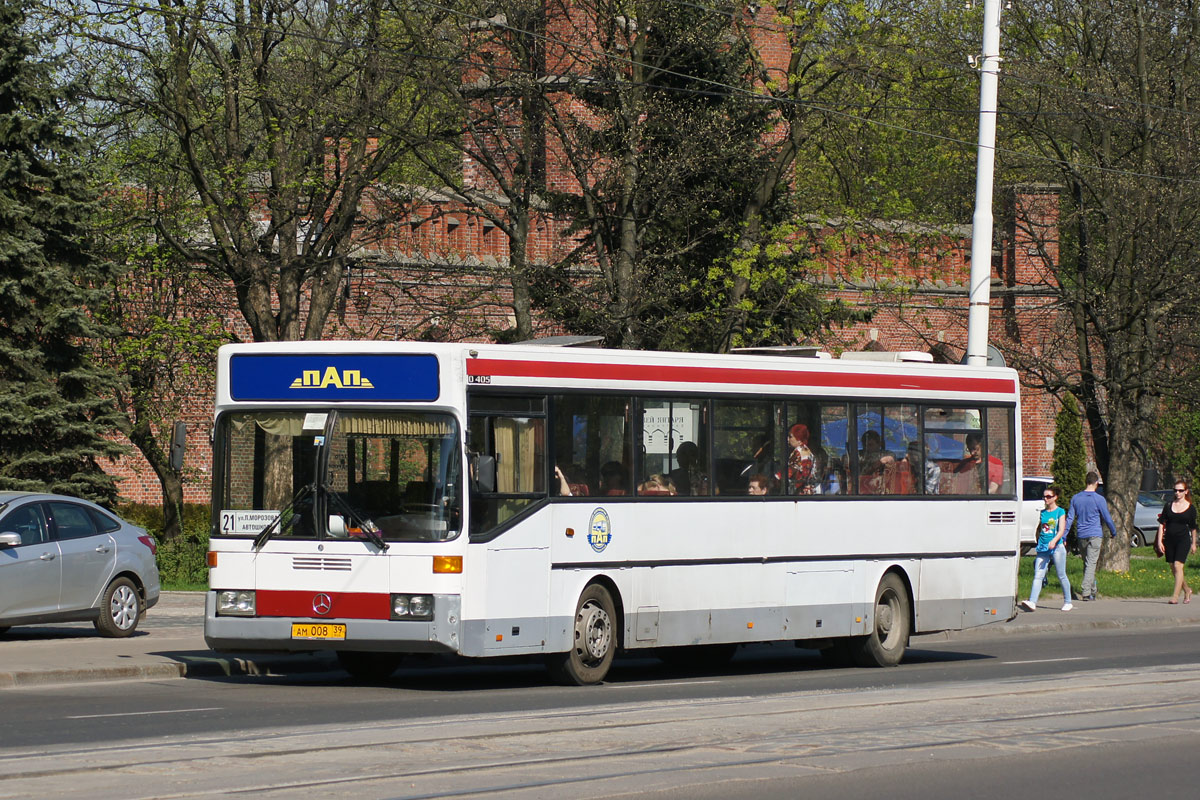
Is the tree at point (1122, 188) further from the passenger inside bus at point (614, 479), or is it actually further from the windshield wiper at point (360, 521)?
the windshield wiper at point (360, 521)

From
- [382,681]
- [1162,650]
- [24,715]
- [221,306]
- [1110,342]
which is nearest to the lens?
[24,715]

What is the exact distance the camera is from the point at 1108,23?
1254 inches

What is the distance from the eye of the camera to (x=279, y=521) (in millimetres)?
14125

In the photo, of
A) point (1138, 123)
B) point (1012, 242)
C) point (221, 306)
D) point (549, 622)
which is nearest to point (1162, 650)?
point (549, 622)

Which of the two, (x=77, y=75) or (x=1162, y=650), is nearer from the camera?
(x=1162, y=650)

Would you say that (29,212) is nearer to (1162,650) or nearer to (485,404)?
(485,404)

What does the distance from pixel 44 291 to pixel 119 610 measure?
10.0 meters

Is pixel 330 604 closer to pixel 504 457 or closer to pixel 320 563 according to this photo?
pixel 320 563

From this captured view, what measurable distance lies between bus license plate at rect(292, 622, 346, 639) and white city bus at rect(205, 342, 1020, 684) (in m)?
0.02

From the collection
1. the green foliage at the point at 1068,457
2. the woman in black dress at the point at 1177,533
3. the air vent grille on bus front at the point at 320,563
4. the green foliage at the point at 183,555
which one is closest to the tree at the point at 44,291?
the green foliage at the point at 183,555

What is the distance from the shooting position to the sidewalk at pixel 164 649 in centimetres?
1498

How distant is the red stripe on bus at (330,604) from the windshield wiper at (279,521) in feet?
1.30

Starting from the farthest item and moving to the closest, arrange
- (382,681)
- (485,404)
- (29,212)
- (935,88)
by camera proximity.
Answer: (935,88) < (29,212) < (382,681) < (485,404)

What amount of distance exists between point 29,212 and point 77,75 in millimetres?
2190
